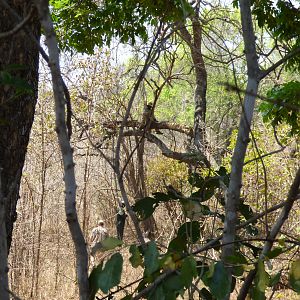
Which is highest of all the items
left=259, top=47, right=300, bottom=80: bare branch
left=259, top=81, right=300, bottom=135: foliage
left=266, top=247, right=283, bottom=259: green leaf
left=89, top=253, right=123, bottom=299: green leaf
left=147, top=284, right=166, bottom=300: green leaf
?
left=259, top=81, right=300, bottom=135: foliage

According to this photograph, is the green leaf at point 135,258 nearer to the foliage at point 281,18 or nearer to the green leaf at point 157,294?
the green leaf at point 157,294

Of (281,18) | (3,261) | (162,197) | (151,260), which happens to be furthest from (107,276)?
(281,18)

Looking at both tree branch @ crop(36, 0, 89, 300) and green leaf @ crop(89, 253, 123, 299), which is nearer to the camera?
tree branch @ crop(36, 0, 89, 300)

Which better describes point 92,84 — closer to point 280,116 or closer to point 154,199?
point 280,116

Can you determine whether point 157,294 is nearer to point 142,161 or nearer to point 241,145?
point 241,145

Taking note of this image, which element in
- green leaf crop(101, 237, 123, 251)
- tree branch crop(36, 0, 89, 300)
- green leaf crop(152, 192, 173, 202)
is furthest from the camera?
green leaf crop(152, 192, 173, 202)

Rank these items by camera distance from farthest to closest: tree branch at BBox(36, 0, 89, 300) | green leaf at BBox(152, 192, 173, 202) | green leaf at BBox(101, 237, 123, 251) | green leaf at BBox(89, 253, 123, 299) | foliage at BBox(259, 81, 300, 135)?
foliage at BBox(259, 81, 300, 135) → green leaf at BBox(152, 192, 173, 202) → green leaf at BBox(101, 237, 123, 251) → green leaf at BBox(89, 253, 123, 299) → tree branch at BBox(36, 0, 89, 300)

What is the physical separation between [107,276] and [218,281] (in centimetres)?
22

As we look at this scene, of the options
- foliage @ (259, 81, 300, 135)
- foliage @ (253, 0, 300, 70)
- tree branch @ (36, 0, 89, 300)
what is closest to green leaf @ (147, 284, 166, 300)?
tree branch @ (36, 0, 89, 300)

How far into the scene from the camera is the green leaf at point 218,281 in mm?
1099

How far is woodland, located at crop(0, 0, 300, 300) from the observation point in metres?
1.13

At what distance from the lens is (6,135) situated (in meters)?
1.96

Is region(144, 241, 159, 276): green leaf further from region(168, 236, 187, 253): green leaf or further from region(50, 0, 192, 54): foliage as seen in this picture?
region(50, 0, 192, 54): foliage

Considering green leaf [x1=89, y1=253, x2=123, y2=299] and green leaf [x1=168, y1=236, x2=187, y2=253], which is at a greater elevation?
green leaf [x1=168, y1=236, x2=187, y2=253]
